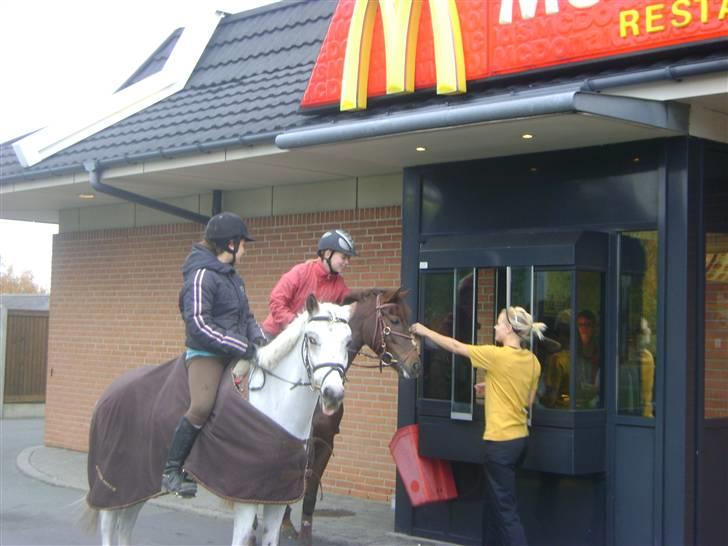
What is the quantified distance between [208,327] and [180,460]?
84cm

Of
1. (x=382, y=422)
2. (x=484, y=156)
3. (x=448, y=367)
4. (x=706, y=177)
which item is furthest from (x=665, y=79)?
(x=382, y=422)

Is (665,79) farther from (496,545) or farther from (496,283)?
(496,545)

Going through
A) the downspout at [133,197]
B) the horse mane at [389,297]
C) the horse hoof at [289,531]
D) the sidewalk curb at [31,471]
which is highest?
the downspout at [133,197]

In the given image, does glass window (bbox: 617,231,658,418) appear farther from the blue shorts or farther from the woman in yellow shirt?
the blue shorts

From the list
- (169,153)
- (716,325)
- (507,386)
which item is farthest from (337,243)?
(169,153)

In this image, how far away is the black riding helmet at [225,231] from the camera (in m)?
6.60

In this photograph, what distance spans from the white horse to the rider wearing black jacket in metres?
0.19

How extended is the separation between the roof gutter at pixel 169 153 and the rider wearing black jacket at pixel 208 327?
2610 millimetres

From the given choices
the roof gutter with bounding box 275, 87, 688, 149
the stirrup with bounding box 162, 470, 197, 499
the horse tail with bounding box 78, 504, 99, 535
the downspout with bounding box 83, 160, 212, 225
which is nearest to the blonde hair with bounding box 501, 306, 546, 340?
the roof gutter with bounding box 275, 87, 688, 149

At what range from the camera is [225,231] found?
659 centimetres

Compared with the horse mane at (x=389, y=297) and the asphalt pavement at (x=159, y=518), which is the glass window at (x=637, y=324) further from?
the asphalt pavement at (x=159, y=518)

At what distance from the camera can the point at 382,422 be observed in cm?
1033

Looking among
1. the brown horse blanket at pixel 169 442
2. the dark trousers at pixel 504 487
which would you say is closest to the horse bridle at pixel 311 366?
the brown horse blanket at pixel 169 442

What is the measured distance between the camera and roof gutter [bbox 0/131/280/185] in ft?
30.4
